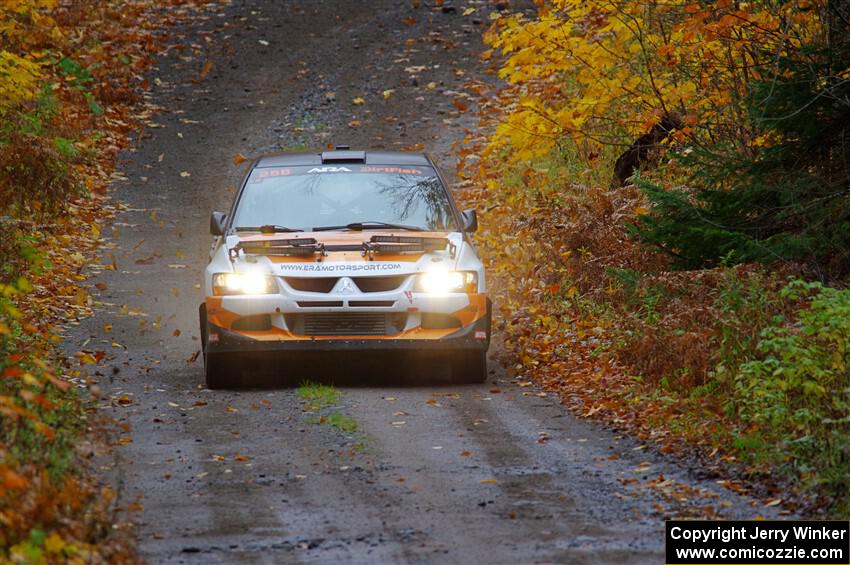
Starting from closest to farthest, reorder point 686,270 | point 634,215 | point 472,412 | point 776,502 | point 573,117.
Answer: point 776,502 → point 472,412 → point 686,270 → point 634,215 → point 573,117

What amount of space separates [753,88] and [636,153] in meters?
6.15

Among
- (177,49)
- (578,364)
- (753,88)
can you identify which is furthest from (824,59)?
(177,49)

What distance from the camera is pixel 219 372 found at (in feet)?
36.1

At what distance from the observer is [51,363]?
36.4 feet

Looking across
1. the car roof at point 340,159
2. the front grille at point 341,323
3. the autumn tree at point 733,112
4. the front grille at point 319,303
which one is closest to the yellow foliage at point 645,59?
the autumn tree at point 733,112

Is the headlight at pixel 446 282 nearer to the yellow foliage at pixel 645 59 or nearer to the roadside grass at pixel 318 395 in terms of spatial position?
the roadside grass at pixel 318 395

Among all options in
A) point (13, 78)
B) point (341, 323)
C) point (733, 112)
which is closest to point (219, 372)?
point (341, 323)

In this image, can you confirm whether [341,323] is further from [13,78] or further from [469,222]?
[13,78]

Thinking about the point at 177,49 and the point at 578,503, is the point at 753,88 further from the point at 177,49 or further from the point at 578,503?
the point at 177,49

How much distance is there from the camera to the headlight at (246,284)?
10.7 meters

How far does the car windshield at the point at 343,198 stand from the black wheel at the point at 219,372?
1361mm

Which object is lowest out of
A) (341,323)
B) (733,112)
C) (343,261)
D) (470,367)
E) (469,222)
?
(470,367)

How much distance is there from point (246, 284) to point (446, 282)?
162 cm

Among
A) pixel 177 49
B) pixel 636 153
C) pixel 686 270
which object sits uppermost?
pixel 177 49
